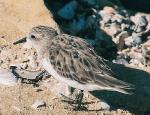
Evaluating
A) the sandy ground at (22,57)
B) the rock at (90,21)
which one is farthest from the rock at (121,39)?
the sandy ground at (22,57)

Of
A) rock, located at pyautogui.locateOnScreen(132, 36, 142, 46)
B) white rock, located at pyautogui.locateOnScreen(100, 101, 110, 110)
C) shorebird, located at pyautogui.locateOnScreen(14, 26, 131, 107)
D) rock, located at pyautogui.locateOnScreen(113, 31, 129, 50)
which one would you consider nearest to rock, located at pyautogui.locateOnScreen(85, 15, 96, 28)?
rock, located at pyautogui.locateOnScreen(113, 31, 129, 50)

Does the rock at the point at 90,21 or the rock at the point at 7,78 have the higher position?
the rock at the point at 90,21

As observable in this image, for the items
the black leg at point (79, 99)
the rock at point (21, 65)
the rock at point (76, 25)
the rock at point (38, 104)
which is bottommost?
the rock at point (38, 104)

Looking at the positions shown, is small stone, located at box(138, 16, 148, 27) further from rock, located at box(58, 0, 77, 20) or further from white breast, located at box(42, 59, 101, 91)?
white breast, located at box(42, 59, 101, 91)

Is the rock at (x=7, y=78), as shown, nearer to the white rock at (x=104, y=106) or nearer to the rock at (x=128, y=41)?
the white rock at (x=104, y=106)

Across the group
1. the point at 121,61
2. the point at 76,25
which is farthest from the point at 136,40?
the point at 76,25

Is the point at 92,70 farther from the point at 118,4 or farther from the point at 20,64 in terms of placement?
the point at 118,4

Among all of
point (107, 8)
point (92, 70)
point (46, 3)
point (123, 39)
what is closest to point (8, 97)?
point (92, 70)

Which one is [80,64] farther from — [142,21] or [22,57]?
[142,21]

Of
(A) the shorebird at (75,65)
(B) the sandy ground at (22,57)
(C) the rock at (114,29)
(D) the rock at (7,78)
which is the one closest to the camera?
(A) the shorebird at (75,65)
